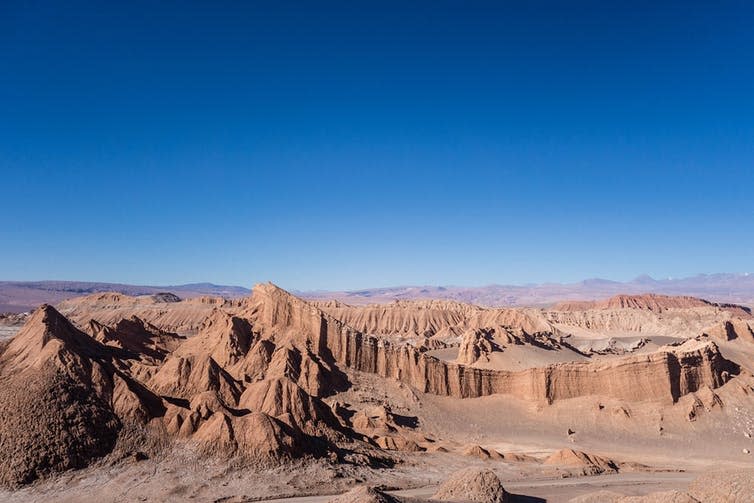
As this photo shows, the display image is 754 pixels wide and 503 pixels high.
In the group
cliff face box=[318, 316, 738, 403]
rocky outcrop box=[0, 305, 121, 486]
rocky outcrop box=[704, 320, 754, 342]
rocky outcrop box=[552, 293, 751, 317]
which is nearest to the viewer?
rocky outcrop box=[0, 305, 121, 486]

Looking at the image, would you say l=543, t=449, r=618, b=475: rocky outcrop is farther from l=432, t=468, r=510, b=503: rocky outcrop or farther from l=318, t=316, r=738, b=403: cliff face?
l=318, t=316, r=738, b=403: cliff face

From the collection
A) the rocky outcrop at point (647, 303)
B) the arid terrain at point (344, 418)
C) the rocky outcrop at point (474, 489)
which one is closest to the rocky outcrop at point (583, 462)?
the arid terrain at point (344, 418)

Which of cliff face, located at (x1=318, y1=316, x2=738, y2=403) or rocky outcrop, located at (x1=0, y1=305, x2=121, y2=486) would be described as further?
cliff face, located at (x1=318, y1=316, x2=738, y2=403)

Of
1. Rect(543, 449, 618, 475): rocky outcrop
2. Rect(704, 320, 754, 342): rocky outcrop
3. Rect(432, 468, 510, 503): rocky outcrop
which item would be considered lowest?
Rect(543, 449, 618, 475): rocky outcrop

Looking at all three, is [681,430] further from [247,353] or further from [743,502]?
[247,353]

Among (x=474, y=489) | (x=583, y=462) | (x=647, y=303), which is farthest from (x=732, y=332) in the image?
(x=647, y=303)

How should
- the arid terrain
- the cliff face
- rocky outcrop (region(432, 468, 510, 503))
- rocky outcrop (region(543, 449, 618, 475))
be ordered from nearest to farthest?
1. rocky outcrop (region(432, 468, 510, 503))
2. the arid terrain
3. rocky outcrop (region(543, 449, 618, 475))
4. the cliff face

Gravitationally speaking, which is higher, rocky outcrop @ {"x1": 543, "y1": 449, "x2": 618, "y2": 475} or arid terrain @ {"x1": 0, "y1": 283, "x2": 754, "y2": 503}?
arid terrain @ {"x1": 0, "y1": 283, "x2": 754, "y2": 503}

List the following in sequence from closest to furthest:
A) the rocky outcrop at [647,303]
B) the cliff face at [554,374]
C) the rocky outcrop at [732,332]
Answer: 1. the cliff face at [554,374]
2. the rocky outcrop at [732,332]
3. the rocky outcrop at [647,303]

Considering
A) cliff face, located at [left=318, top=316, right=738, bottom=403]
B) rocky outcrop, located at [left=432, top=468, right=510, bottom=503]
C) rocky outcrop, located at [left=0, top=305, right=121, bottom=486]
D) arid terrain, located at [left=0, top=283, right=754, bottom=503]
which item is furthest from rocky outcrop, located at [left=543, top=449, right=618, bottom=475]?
rocky outcrop, located at [left=0, top=305, right=121, bottom=486]

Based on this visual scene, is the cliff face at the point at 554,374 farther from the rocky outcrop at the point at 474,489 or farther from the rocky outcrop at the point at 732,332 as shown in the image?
the rocky outcrop at the point at 474,489
